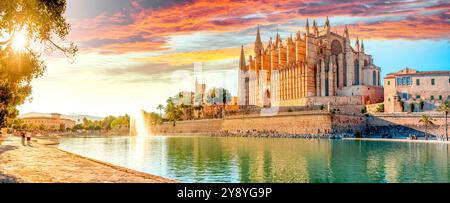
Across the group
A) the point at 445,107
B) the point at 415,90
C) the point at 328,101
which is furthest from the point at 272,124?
the point at 445,107

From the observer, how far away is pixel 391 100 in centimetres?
3319

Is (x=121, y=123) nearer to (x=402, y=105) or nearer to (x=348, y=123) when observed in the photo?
(x=348, y=123)

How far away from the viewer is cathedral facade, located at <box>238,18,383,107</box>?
39.3 m

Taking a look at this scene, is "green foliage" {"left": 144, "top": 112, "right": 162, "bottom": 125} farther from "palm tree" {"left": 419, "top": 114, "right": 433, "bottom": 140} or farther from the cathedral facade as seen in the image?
"palm tree" {"left": 419, "top": 114, "right": 433, "bottom": 140}

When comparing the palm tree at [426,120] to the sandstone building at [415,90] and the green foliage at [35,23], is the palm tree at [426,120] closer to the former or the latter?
the sandstone building at [415,90]

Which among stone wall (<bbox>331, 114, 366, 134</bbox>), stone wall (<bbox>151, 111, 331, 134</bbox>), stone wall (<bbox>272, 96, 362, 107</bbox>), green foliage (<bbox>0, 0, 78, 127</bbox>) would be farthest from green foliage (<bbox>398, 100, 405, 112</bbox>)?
green foliage (<bbox>0, 0, 78, 127</bbox>)

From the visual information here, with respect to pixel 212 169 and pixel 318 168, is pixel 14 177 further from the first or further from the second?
pixel 318 168

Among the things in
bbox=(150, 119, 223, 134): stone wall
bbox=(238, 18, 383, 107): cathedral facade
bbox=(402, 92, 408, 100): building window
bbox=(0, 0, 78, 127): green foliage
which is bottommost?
bbox=(150, 119, 223, 134): stone wall

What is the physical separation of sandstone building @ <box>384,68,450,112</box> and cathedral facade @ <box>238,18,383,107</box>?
14.0 feet

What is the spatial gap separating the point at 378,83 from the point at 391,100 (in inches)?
266

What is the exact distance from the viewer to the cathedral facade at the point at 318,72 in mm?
39281

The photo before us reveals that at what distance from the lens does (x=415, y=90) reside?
31.8 meters

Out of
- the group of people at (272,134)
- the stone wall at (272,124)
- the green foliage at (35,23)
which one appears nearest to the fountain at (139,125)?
the stone wall at (272,124)
